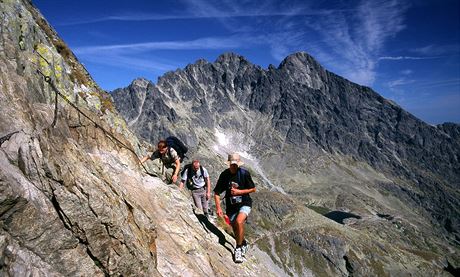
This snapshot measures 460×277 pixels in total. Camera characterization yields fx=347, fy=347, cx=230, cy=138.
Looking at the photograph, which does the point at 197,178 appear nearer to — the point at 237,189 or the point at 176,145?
the point at 176,145

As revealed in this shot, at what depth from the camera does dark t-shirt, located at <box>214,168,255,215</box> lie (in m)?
15.4

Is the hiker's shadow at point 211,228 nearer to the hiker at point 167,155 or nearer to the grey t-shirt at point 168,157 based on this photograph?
the hiker at point 167,155

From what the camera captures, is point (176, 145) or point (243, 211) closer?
point (243, 211)

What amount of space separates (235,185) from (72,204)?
6.70 m

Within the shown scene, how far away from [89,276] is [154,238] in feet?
13.5

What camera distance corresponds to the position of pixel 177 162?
20.2 metres

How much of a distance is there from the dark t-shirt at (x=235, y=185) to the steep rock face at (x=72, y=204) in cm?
317

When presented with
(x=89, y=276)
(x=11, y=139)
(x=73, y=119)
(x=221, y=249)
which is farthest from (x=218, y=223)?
(x=11, y=139)

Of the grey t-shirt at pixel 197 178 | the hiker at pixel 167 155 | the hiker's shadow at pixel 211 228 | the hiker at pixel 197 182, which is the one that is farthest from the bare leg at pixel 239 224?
the hiker at pixel 167 155

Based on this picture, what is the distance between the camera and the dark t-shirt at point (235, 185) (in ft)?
50.4

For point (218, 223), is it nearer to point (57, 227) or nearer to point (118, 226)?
point (118, 226)

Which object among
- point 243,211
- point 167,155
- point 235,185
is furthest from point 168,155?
point 243,211

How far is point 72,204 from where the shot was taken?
37.4 feet

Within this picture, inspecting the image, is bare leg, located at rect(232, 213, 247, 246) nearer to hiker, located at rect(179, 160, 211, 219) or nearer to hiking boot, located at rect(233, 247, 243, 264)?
hiking boot, located at rect(233, 247, 243, 264)
